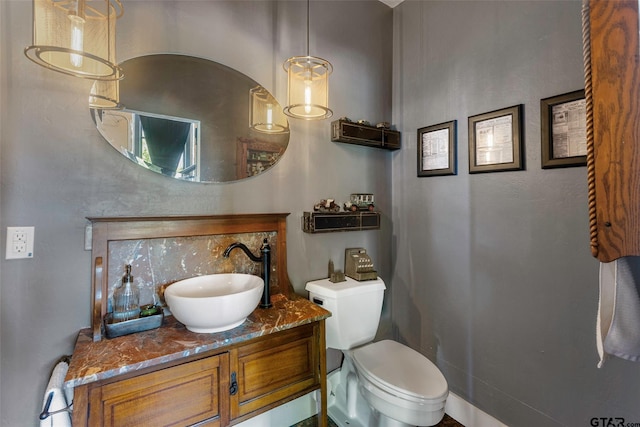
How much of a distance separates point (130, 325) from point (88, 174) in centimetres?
67

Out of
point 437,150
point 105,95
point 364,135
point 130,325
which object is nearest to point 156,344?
point 130,325

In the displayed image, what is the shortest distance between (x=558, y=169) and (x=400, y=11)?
Answer: 66.7 inches

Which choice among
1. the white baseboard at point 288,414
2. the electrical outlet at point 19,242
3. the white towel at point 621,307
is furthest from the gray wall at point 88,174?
the white towel at point 621,307

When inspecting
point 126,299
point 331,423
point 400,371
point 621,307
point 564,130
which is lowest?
point 331,423

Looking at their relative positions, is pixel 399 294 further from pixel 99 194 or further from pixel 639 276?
pixel 99 194

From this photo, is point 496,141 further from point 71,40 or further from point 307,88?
point 71,40

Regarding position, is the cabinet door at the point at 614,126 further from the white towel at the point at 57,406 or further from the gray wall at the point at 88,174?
the white towel at the point at 57,406

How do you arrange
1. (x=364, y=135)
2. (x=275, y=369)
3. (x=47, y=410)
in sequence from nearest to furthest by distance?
1. (x=47, y=410)
2. (x=275, y=369)
3. (x=364, y=135)

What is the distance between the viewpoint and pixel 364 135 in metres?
1.97

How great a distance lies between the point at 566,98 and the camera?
53.0 inches

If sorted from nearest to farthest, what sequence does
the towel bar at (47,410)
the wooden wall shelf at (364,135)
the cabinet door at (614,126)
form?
the cabinet door at (614,126) → the towel bar at (47,410) → the wooden wall shelf at (364,135)

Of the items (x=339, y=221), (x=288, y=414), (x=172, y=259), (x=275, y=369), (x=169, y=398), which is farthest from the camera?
(x=339, y=221)

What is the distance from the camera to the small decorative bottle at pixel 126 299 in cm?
120

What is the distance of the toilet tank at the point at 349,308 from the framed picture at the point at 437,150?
863 millimetres
